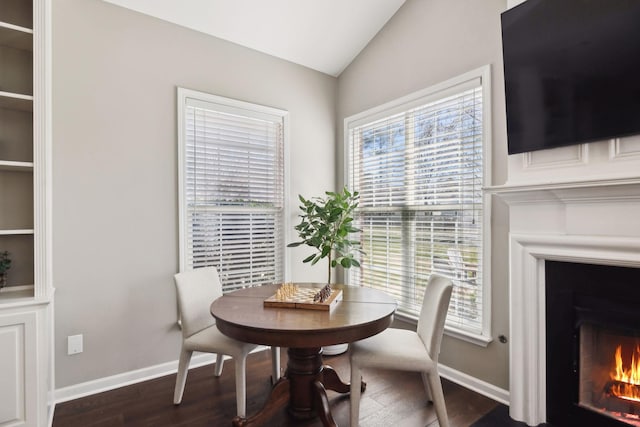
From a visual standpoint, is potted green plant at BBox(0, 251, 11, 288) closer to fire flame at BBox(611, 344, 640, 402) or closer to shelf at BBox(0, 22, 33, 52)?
shelf at BBox(0, 22, 33, 52)

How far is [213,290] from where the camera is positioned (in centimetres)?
256

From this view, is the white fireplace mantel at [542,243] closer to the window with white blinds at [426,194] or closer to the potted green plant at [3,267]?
the window with white blinds at [426,194]

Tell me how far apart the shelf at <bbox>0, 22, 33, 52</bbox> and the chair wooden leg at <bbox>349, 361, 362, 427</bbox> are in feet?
8.44

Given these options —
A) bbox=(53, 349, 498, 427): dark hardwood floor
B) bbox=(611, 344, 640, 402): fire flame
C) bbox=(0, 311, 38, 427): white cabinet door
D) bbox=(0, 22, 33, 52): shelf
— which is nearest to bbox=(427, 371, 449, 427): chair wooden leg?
bbox=(53, 349, 498, 427): dark hardwood floor

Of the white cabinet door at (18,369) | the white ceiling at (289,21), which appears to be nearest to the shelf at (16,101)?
the white ceiling at (289,21)

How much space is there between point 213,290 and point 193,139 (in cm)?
128

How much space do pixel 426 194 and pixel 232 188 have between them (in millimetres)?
1706

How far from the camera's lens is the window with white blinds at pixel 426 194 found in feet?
8.13

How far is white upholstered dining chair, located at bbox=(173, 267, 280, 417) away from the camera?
6.66 ft

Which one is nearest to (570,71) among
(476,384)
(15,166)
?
(476,384)

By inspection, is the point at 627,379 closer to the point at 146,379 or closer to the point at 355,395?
the point at 355,395

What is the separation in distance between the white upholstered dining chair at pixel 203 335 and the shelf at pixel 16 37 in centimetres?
→ 164

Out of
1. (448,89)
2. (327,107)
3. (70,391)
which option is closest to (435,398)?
(448,89)

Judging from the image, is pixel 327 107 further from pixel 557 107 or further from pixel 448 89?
pixel 557 107
